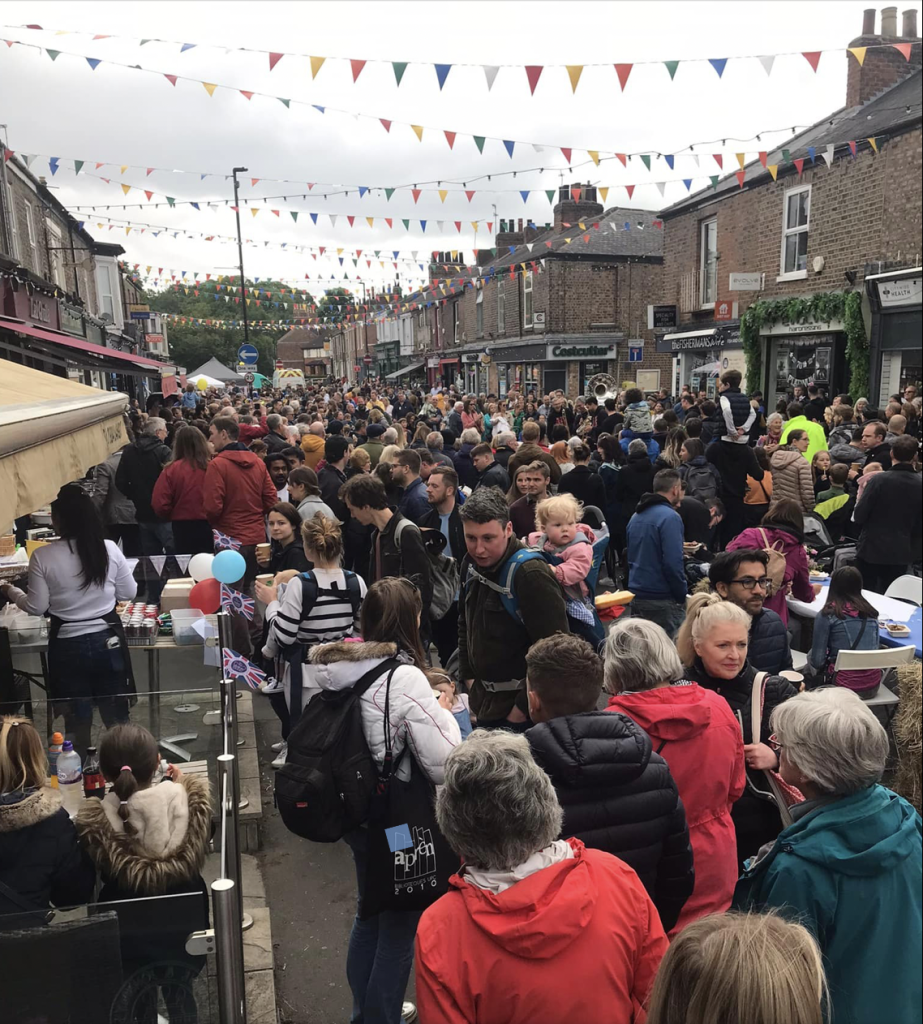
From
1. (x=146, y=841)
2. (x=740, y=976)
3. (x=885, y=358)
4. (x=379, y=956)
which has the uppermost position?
(x=885, y=358)

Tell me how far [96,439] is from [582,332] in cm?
2521

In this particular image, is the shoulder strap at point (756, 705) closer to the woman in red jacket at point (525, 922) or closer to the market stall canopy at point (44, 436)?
the woman in red jacket at point (525, 922)

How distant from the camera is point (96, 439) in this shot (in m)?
4.17

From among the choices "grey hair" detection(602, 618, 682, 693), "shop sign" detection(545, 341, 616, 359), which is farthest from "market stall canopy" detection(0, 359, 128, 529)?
"shop sign" detection(545, 341, 616, 359)

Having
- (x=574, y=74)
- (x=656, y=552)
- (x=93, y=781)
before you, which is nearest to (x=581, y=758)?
(x=93, y=781)

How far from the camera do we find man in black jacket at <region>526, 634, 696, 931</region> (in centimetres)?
207

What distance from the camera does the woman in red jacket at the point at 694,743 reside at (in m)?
2.35

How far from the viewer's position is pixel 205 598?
205 inches

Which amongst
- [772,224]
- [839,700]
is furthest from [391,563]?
[772,224]

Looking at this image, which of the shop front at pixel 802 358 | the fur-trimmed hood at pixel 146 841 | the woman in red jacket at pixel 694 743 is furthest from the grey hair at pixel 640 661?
the shop front at pixel 802 358

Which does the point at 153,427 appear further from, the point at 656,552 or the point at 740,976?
the point at 740,976

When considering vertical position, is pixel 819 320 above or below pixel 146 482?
above

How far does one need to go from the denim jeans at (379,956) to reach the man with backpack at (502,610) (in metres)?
0.99

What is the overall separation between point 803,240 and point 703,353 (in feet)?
15.1
